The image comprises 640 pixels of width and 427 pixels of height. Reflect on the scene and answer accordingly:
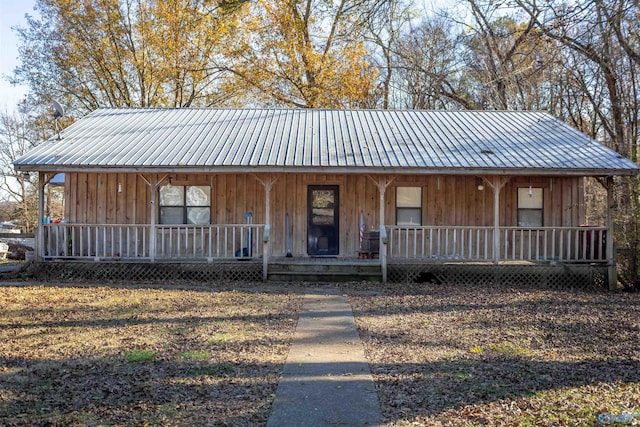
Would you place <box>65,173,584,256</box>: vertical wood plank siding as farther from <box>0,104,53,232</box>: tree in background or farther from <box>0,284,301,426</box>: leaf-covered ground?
<box>0,104,53,232</box>: tree in background

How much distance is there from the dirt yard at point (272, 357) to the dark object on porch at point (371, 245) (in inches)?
127

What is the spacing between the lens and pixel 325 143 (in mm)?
14734

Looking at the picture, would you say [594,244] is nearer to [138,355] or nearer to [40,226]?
[138,355]

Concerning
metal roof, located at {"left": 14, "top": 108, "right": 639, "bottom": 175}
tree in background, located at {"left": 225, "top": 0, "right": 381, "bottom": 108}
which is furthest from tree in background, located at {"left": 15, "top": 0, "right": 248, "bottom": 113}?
metal roof, located at {"left": 14, "top": 108, "right": 639, "bottom": 175}

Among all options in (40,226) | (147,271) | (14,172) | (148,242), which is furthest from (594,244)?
(14,172)

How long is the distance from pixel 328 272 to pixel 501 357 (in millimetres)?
7053

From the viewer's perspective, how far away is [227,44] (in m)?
27.6

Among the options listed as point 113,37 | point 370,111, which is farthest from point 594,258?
point 113,37

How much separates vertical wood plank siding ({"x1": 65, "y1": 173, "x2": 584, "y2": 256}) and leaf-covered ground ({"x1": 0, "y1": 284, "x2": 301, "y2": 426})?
4.33 m

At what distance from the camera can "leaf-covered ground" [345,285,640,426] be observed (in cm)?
475

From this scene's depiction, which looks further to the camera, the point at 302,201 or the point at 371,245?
the point at 302,201

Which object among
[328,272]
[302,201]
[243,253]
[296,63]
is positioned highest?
[296,63]

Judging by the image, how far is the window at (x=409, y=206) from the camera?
50.0 feet

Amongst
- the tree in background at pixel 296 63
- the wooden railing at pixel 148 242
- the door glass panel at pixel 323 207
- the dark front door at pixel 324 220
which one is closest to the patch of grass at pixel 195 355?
the wooden railing at pixel 148 242
